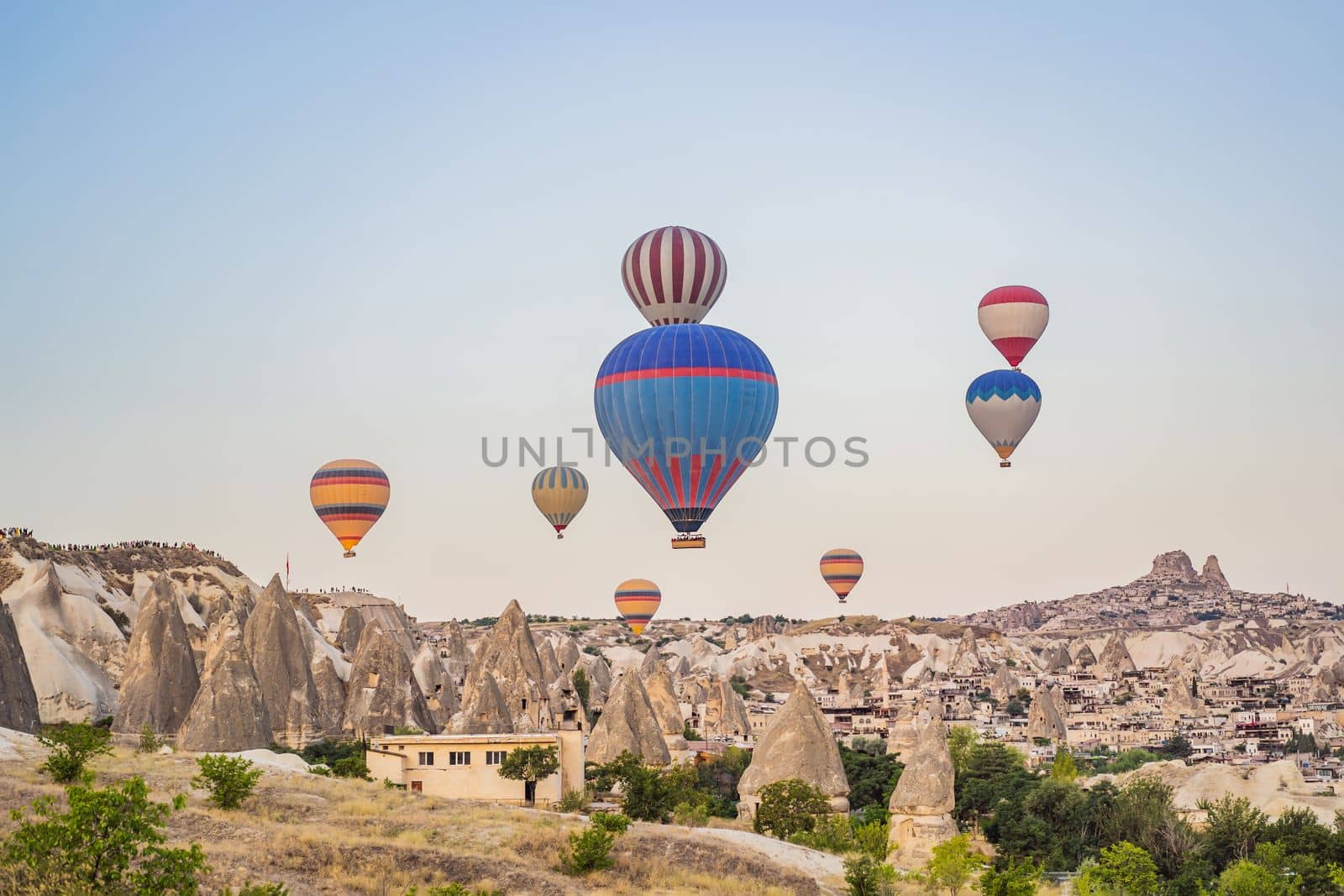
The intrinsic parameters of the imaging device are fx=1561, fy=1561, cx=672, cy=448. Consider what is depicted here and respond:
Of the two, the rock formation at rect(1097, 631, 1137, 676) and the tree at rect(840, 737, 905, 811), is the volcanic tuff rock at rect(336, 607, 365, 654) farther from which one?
the rock formation at rect(1097, 631, 1137, 676)

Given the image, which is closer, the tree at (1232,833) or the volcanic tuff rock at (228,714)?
the tree at (1232,833)

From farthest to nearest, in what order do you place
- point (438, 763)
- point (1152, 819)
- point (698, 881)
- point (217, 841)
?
point (1152, 819) → point (438, 763) → point (698, 881) → point (217, 841)

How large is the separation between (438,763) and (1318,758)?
242 ft

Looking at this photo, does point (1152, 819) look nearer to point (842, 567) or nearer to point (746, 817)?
point (746, 817)

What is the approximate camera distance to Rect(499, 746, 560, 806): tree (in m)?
38.3

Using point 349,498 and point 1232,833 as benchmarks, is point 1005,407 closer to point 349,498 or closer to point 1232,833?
point 1232,833

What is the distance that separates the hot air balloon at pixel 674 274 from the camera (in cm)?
4469

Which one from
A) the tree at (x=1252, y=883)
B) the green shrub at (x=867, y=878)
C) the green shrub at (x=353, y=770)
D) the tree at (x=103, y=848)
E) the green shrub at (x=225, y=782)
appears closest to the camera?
the tree at (x=103, y=848)

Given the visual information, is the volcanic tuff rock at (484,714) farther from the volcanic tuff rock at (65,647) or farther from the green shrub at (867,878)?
the green shrub at (867,878)

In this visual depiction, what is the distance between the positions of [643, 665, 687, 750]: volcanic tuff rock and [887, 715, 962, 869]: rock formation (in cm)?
2662

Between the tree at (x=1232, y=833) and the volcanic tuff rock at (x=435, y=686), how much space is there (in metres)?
33.4

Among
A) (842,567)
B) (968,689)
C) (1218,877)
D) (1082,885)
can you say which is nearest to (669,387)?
(1082,885)

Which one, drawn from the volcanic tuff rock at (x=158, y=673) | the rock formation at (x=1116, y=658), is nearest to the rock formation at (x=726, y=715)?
the volcanic tuff rock at (x=158, y=673)

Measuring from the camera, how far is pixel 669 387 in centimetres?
4194
